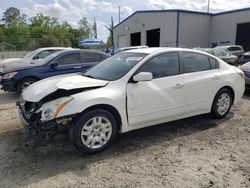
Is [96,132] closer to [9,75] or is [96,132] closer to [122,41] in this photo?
[9,75]

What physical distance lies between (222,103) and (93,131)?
3.06 metres

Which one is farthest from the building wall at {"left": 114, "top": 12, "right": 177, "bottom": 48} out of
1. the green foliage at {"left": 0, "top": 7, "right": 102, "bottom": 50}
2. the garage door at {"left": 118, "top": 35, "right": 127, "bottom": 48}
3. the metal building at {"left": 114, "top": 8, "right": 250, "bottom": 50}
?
the green foliage at {"left": 0, "top": 7, "right": 102, "bottom": 50}

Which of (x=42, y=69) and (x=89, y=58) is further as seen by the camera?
(x=89, y=58)

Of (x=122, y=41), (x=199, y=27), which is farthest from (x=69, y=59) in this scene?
(x=122, y=41)

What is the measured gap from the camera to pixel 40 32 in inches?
2603

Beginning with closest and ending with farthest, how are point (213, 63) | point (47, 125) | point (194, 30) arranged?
point (47, 125) → point (213, 63) → point (194, 30)

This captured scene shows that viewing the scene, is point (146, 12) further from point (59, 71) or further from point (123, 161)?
point (123, 161)

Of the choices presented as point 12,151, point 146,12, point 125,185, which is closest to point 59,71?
point 12,151

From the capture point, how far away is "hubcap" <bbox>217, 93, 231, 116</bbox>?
551cm

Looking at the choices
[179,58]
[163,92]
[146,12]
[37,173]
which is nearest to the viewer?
[37,173]

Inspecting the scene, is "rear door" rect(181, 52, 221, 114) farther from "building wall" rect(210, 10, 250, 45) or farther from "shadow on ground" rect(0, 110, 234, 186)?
"building wall" rect(210, 10, 250, 45)

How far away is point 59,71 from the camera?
8.45m

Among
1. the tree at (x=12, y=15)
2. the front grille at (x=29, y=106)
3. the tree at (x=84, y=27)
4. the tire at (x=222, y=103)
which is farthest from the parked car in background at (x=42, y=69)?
the tree at (x=12, y=15)

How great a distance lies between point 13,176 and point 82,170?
0.89 meters
